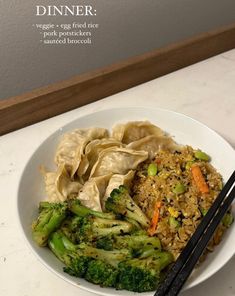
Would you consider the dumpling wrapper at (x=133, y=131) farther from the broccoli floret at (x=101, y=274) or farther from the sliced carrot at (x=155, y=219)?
the broccoli floret at (x=101, y=274)

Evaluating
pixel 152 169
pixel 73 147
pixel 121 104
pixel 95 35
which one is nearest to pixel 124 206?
pixel 152 169

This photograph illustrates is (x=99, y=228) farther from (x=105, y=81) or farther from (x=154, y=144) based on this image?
(x=105, y=81)

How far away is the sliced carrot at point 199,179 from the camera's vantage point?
1231mm

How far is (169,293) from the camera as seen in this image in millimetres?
920

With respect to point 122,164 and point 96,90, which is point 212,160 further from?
point 96,90

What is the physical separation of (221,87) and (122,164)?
0.76 metres


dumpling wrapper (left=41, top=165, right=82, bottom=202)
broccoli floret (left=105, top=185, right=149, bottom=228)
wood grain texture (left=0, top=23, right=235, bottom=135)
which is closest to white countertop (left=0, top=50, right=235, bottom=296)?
wood grain texture (left=0, top=23, right=235, bottom=135)

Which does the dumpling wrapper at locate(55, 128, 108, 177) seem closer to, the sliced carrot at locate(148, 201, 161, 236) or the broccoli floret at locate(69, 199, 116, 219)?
the broccoli floret at locate(69, 199, 116, 219)

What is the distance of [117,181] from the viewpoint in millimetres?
1289

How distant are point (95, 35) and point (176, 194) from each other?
3.77ft

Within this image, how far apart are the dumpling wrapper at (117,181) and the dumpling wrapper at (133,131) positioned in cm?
18

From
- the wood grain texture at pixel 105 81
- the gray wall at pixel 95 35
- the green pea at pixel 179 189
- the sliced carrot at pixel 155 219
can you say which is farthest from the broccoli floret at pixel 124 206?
the gray wall at pixel 95 35

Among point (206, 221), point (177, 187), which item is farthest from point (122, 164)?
point (206, 221)

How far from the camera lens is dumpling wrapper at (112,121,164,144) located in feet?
4.73
